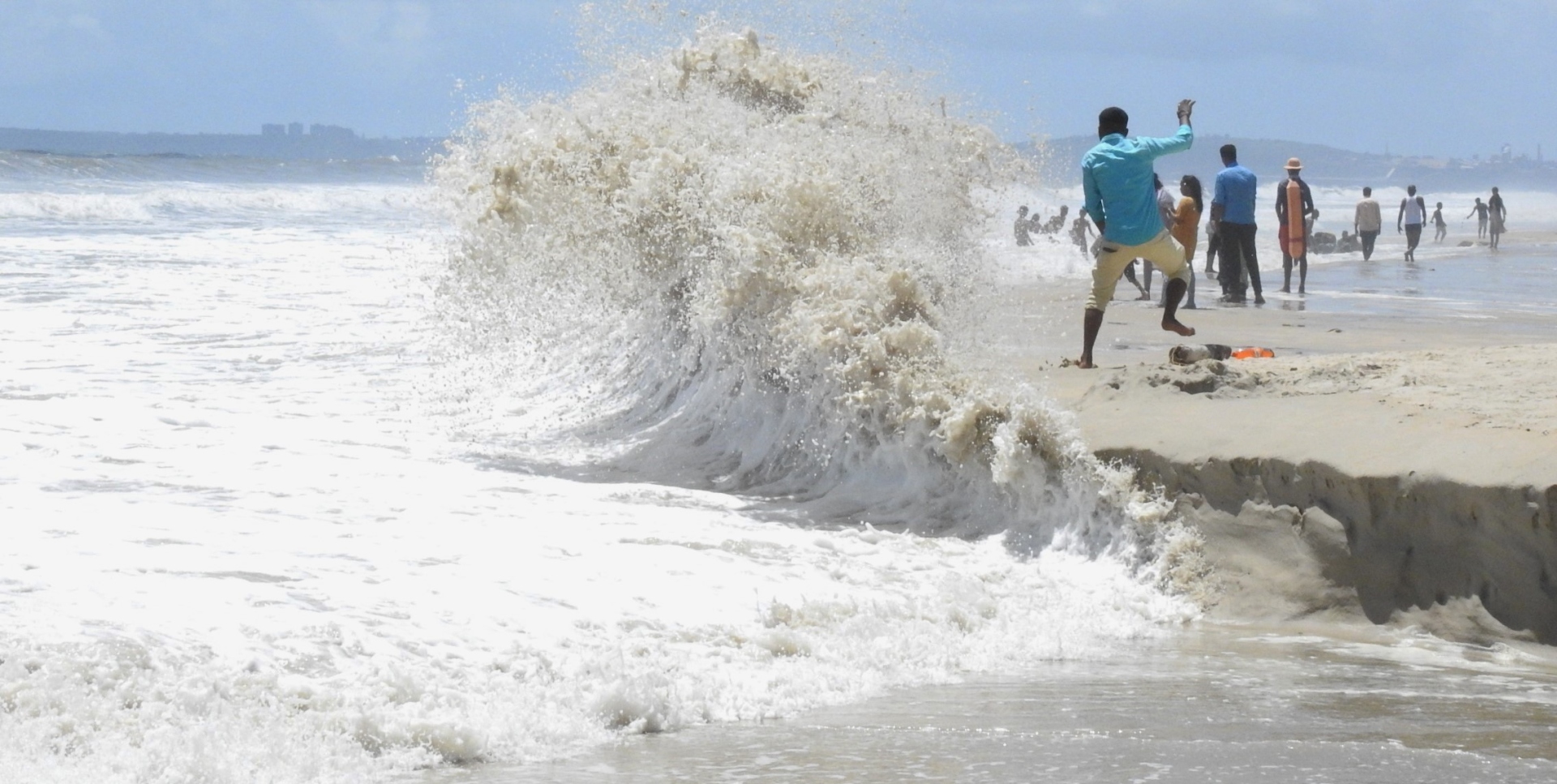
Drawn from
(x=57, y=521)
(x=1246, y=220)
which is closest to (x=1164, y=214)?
(x=1246, y=220)

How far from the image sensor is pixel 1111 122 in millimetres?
9148

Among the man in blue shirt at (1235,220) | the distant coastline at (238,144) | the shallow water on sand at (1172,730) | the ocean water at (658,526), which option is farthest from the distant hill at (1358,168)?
the shallow water on sand at (1172,730)

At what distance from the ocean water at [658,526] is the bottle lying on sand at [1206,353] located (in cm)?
119

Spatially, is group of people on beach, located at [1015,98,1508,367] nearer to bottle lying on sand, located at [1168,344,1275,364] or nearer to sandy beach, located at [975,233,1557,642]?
bottle lying on sand, located at [1168,344,1275,364]

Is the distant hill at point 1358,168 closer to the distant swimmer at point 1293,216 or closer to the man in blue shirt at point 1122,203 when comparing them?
the distant swimmer at point 1293,216

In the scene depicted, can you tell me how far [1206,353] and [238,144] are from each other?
161145mm

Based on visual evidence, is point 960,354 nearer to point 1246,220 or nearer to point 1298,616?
point 1298,616

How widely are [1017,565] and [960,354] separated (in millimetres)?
1693

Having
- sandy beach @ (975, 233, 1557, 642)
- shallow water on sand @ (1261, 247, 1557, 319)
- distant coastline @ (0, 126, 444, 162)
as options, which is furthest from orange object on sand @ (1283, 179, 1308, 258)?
distant coastline @ (0, 126, 444, 162)

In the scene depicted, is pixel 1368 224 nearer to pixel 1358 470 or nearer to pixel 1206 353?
pixel 1206 353

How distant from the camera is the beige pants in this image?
9070 mm

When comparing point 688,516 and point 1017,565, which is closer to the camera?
point 1017,565

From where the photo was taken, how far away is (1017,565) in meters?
6.77

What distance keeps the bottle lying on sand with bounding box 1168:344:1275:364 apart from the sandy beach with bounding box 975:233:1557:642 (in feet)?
0.69
